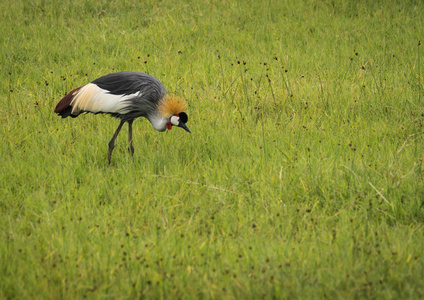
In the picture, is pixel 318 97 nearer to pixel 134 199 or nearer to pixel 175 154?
pixel 175 154

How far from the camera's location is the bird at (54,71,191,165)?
4359mm

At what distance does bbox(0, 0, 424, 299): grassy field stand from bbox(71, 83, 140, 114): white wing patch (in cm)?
47

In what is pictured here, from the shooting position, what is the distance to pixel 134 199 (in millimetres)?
3650

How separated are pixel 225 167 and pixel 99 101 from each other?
1.47 metres

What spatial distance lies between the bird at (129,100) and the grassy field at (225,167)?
1.24ft

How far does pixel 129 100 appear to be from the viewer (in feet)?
14.3

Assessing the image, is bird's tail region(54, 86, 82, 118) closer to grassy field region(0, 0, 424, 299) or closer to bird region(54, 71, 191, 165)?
bird region(54, 71, 191, 165)

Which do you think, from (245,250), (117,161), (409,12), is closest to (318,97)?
(117,161)

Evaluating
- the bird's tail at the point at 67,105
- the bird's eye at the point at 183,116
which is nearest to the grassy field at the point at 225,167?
the bird's tail at the point at 67,105

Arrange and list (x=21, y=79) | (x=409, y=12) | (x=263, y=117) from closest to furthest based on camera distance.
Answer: (x=263, y=117) < (x=21, y=79) < (x=409, y=12)

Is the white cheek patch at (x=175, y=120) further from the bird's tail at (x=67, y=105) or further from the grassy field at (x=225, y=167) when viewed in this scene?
the bird's tail at (x=67, y=105)

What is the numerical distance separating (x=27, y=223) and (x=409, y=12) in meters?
7.58

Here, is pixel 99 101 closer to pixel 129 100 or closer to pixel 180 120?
pixel 129 100

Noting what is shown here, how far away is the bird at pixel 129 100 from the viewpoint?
436 centimetres
